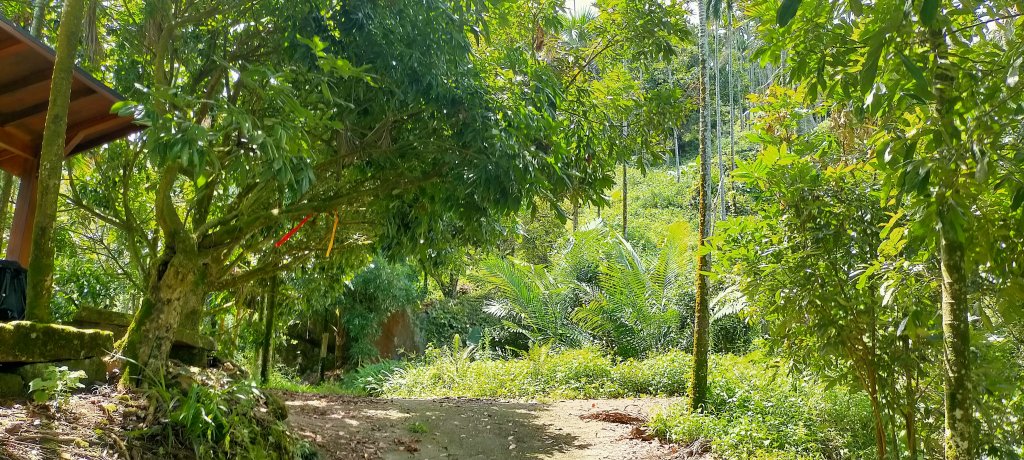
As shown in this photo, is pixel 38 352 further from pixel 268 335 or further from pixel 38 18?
pixel 268 335

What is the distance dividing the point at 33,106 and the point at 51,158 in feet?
10.7

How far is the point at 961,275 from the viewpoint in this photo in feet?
10.1

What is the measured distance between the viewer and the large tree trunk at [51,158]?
443cm

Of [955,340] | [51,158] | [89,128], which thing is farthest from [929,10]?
[89,128]

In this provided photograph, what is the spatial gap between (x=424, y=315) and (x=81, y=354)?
49.4 feet

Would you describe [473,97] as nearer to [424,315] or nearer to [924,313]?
[924,313]

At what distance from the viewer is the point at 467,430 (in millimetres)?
8344

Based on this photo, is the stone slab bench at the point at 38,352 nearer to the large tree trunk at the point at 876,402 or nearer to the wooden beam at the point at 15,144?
the wooden beam at the point at 15,144

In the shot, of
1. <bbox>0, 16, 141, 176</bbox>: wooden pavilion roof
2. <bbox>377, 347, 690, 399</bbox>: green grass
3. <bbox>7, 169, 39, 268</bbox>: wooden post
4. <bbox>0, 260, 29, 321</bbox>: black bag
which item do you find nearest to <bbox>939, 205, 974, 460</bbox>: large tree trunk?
<bbox>0, 16, 141, 176</bbox>: wooden pavilion roof

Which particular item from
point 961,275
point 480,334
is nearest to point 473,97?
point 961,275

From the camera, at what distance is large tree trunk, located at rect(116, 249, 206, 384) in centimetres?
511

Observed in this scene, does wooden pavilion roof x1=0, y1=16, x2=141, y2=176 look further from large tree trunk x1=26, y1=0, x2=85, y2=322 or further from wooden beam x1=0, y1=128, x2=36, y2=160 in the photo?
large tree trunk x1=26, y1=0, x2=85, y2=322

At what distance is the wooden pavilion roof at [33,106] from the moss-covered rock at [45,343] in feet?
7.73

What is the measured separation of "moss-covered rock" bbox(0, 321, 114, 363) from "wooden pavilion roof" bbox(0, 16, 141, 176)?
2356mm
